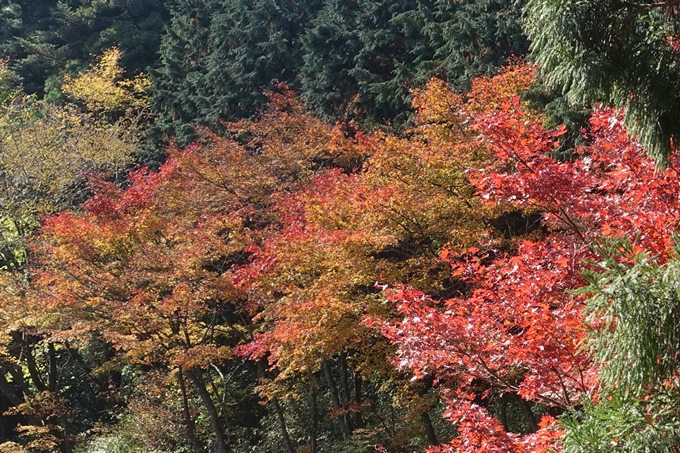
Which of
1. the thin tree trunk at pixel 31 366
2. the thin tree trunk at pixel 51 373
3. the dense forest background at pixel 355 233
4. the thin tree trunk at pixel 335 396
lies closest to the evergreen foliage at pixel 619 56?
the dense forest background at pixel 355 233

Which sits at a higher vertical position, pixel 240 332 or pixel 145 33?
pixel 145 33

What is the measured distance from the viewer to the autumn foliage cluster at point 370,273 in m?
4.46

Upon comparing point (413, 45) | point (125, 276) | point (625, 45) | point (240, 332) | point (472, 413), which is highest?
point (413, 45)

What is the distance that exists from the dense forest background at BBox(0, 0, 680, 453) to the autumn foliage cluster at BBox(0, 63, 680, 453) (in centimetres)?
5

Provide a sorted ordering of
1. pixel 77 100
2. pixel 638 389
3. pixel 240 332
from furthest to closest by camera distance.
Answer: pixel 77 100 → pixel 240 332 → pixel 638 389

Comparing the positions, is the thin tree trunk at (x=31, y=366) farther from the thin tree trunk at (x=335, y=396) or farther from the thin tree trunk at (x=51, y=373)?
the thin tree trunk at (x=335, y=396)

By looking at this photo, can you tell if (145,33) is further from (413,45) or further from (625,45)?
(625,45)

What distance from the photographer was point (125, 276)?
35.3ft

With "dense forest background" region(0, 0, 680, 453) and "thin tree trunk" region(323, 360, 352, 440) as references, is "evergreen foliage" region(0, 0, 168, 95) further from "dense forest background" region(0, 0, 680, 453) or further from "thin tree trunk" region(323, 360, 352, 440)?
"thin tree trunk" region(323, 360, 352, 440)

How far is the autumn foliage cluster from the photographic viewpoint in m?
4.46

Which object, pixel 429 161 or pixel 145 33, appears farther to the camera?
pixel 145 33

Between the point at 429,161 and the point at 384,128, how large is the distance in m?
7.27

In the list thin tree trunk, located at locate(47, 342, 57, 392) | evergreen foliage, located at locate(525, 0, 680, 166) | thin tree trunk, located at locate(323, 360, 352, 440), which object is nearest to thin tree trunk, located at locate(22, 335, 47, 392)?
thin tree trunk, located at locate(47, 342, 57, 392)

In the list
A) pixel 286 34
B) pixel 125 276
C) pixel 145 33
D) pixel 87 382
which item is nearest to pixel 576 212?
pixel 125 276
